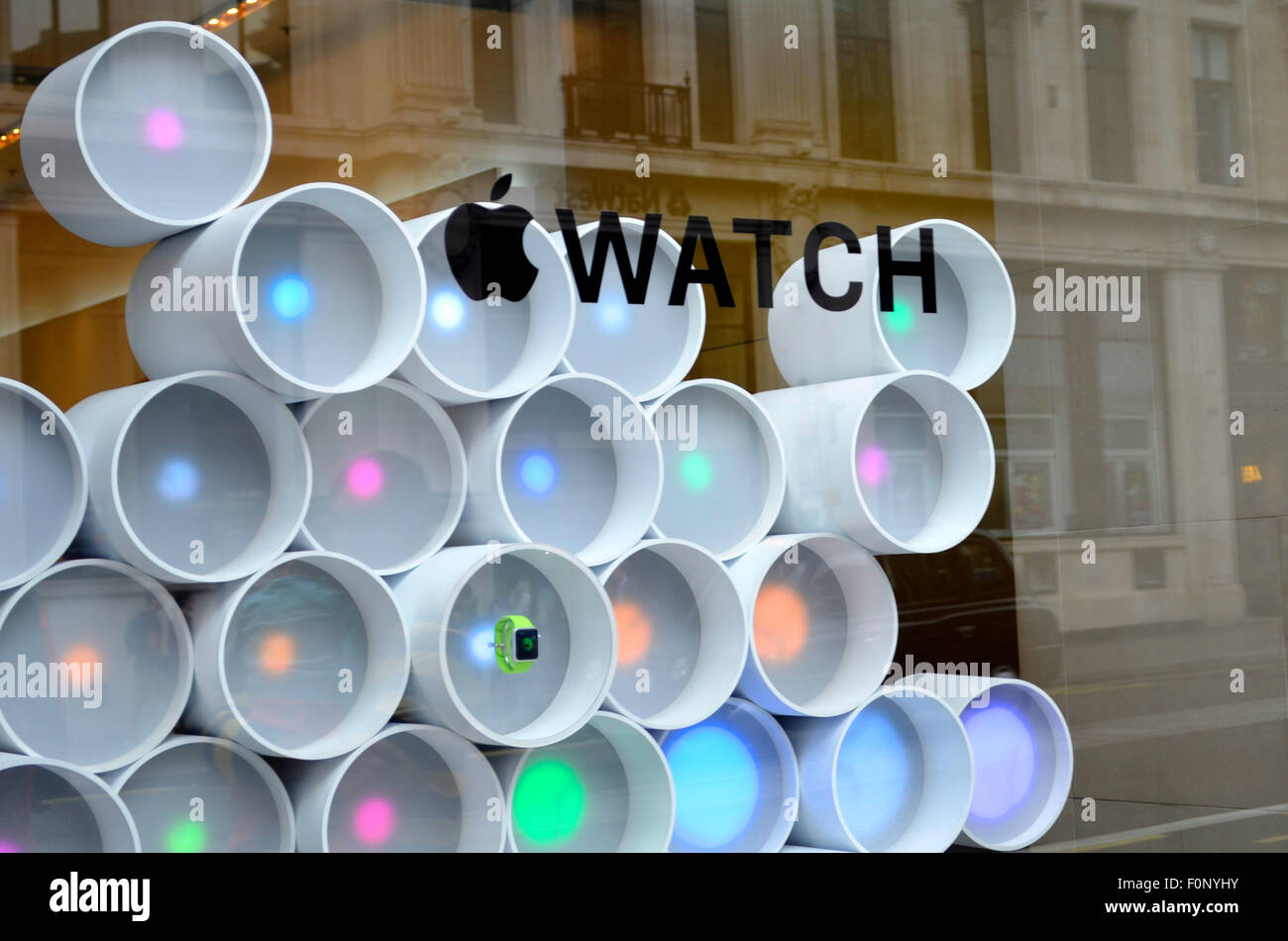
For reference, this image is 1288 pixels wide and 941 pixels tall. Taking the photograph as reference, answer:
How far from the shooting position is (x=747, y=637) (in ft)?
10.7

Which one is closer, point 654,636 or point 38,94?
point 38,94

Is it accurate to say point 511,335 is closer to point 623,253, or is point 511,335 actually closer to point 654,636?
point 623,253

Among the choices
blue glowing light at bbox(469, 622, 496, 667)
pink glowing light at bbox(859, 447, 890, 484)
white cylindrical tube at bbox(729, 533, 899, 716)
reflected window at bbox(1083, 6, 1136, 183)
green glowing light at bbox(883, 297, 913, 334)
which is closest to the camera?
blue glowing light at bbox(469, 622, 496, 667)

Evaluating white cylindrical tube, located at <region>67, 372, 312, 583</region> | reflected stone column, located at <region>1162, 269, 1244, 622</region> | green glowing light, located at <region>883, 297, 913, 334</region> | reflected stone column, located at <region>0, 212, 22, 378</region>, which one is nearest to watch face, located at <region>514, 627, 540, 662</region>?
white cylindrical tube, located at <region>67, 372, 312, 583</region>

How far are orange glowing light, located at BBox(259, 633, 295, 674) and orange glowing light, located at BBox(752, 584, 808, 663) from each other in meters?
1.10

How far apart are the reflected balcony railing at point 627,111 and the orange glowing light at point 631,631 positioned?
1.09 m

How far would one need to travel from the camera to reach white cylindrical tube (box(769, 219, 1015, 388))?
3.47 meters

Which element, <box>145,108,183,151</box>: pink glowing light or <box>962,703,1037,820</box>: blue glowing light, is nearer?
<box>145,108,183,151</box>: pink glowing light

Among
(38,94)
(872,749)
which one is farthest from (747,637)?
(38,94)

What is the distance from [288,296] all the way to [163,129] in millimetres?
402

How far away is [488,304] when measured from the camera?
3.09 m

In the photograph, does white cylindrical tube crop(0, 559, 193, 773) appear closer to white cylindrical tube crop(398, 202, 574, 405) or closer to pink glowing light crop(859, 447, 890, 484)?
white cylindrical tube crop(398, 202, 574, 405)

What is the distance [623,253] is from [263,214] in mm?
836

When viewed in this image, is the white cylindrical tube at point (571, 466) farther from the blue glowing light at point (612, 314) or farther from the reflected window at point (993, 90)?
the reflected window at point (993, 90)
